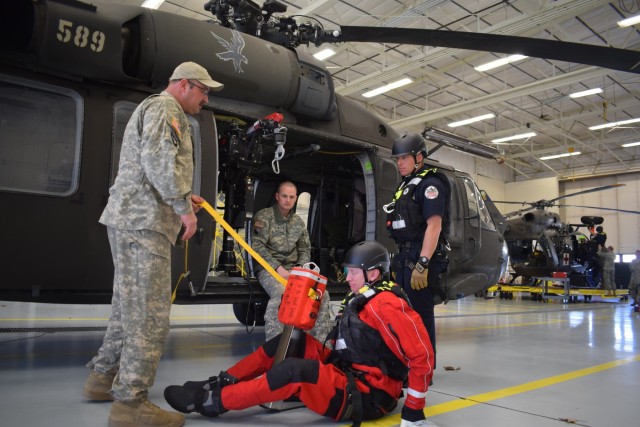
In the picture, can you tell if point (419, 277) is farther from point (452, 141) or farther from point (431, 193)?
point (452, 141)

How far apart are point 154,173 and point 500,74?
19.0 m

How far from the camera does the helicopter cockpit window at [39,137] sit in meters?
3.50

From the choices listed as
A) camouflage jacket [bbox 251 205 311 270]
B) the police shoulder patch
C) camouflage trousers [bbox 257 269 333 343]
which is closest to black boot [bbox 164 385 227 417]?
camouflage trousers [bbox 257 269 333 343]

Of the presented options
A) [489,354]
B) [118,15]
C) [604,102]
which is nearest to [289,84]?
[118,15]

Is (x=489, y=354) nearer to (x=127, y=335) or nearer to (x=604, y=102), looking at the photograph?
(x=127, y=335)

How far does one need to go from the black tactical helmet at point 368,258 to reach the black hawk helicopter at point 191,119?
1699mm

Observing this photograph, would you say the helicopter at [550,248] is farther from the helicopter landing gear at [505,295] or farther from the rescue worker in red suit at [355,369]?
the rescue worker in red suit at [355,369]

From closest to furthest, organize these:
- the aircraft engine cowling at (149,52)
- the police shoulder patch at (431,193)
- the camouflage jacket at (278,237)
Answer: the aircraft engine cowling at (149,52)
the police shoulder patch at (431,193)
the camouflage jacket at (278,237)

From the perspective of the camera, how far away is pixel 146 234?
2482mm

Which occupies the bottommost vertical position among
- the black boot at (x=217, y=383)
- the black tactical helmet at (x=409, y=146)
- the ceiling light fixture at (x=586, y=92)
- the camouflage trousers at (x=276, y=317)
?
the black boot at (x=217, y=383)

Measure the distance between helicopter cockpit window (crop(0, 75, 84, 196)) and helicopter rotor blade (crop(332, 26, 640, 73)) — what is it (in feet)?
9.74

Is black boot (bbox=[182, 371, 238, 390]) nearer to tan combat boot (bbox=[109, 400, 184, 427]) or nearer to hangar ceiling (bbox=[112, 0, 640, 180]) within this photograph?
tan combat boot (bbox=[109, 400, 184, 427])

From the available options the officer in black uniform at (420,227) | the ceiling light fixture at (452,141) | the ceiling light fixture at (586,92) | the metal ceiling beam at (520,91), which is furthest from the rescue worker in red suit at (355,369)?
the ceiling light fixture at (586,92)

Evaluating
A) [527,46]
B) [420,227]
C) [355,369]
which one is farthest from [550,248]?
[355,369]
